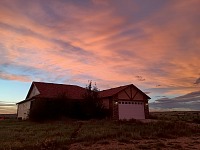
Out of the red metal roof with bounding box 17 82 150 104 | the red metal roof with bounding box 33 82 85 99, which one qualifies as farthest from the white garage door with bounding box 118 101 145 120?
the red metal roof with bounding box 33 82 85 99

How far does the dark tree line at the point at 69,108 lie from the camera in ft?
94.8

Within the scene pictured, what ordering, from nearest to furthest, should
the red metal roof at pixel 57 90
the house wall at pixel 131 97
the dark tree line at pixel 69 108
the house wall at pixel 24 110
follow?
the dark tree line at pixel 69 108
the house wall at pixel 131 97
the red metal roof at pixel 57 90
the house wall at pixel 24 110

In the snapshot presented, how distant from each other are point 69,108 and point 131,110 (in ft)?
29.3

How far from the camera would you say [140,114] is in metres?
33.5

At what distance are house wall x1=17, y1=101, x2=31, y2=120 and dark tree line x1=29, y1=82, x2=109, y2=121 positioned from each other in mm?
3615

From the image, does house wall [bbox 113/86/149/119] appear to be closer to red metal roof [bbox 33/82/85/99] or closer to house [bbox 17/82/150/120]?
house [bbox 17/82/150/120]

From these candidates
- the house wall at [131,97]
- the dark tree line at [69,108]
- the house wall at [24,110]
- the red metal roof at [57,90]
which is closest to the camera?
the dark tree line at [69,108]

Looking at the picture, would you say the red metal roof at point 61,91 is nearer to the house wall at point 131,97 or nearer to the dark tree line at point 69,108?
the house wall at point 131,97

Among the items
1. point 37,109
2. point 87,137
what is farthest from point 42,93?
point 87,137

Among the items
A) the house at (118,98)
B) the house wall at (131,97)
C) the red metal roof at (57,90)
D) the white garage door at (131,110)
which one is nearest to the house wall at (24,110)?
the house at (118,98)

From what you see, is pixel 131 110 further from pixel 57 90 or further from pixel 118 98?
pixel 57 90

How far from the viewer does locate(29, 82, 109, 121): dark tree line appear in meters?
28.9

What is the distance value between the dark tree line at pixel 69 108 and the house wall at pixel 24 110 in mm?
3615

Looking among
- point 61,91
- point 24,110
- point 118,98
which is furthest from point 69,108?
point 24,110
